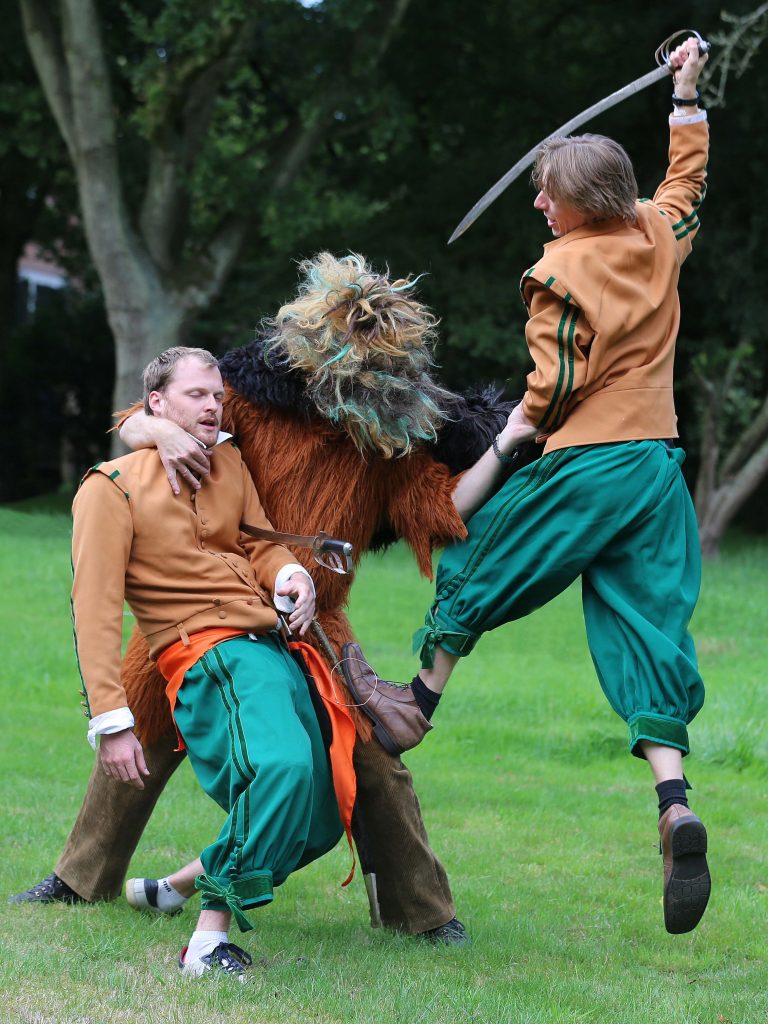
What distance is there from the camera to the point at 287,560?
3.96 metres

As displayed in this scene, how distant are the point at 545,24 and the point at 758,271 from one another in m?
5.22

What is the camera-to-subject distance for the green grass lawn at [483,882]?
3.60 metres

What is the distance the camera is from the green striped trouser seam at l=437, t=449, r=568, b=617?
3.84 metres

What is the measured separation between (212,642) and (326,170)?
1714 cm

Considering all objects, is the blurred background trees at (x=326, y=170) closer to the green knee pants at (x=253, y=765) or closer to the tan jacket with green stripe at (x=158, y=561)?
the tan jacket with green stripe at (x=158, y=561)

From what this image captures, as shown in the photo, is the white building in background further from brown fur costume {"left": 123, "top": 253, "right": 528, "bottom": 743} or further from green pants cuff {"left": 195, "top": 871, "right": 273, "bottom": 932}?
green pants cuff {"left": 195, "top": 871, "right": 273, "bottom": 932}

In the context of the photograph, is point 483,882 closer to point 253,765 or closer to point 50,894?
point 50,894

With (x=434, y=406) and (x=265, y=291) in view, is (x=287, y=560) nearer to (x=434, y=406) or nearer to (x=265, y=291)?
(x=434, y=406)

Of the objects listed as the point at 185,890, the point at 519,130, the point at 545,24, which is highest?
the point at 545,24

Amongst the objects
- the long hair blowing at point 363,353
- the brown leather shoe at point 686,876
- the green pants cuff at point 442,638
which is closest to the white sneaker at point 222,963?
the green pants cuff at point 442,638

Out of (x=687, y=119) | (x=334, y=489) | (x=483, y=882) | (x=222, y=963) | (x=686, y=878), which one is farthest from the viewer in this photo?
(x=483, y=882)

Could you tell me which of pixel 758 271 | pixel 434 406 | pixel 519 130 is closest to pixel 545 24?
pixel 519 130

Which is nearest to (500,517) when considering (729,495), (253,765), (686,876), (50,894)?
(253,765)

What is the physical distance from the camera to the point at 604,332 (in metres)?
3.73
